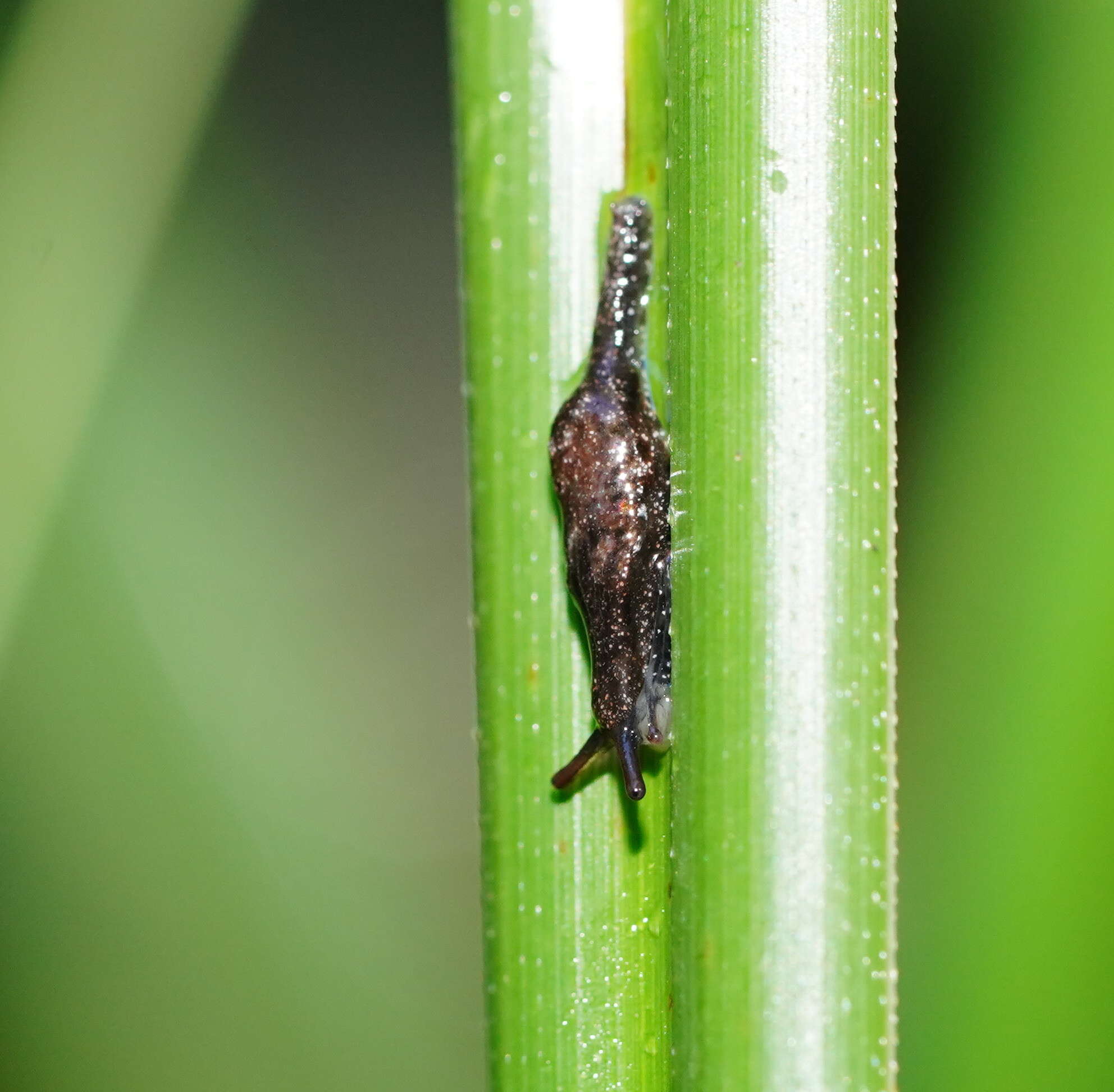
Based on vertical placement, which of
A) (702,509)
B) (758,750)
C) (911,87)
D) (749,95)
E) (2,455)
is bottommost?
(758,750)

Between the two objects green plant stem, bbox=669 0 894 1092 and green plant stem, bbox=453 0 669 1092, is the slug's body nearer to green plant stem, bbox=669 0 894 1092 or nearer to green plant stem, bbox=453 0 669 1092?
green plant stem, bbox=453 0 669 1092

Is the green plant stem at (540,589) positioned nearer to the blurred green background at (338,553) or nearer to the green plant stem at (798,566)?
the green plant stem at (798,566)

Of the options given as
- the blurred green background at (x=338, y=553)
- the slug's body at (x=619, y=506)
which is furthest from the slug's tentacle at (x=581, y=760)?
the blurred green background at (x=338, y=553)

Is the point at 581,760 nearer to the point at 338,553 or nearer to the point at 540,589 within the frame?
the point at 540,589

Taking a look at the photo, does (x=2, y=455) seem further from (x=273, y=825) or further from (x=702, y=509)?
(x=702, y=509)

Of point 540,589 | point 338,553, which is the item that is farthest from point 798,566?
point 338,553

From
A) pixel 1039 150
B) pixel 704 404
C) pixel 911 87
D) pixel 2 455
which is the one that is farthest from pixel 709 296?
pixel 2 455

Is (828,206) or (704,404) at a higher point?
(828,206)
